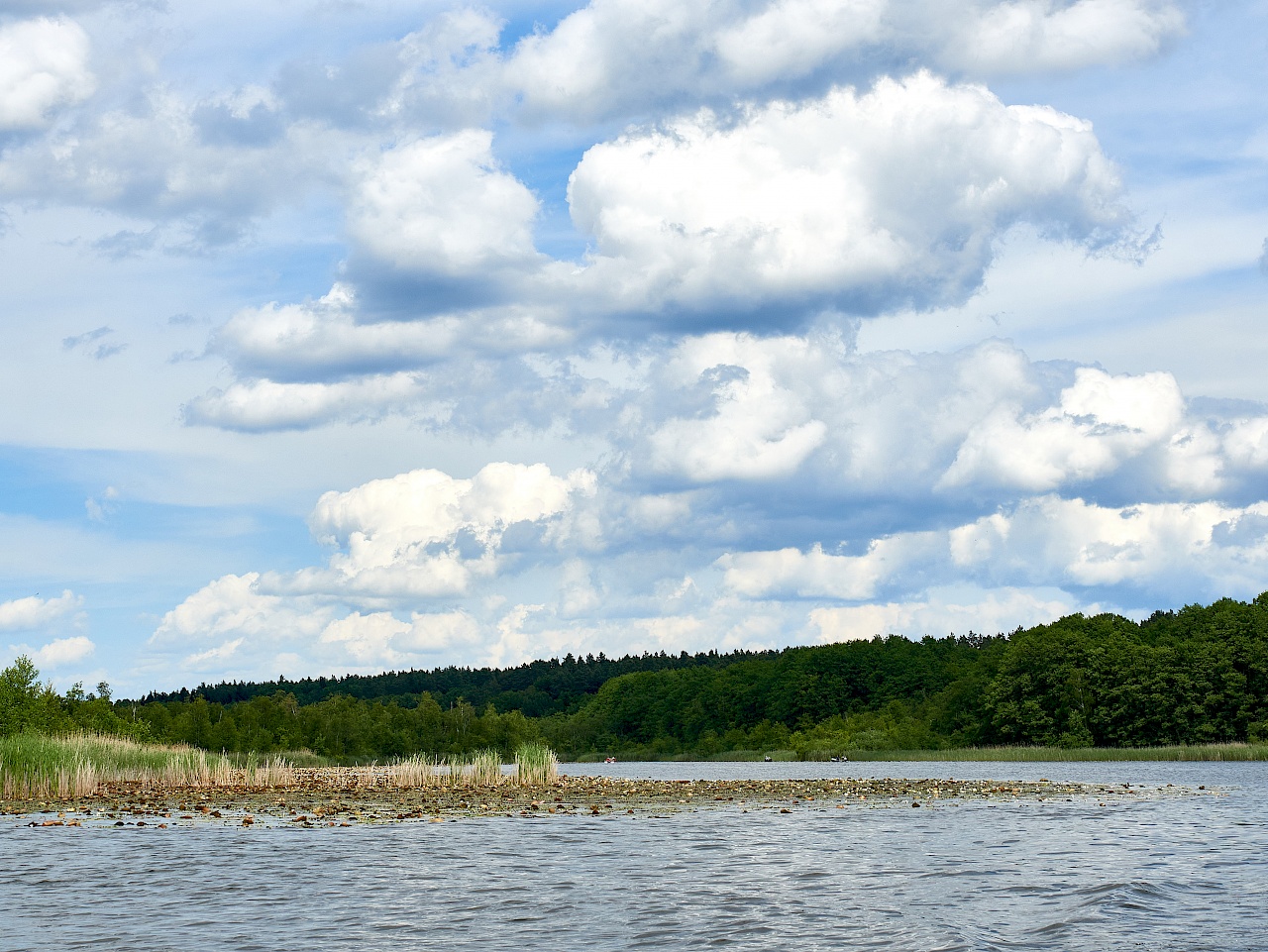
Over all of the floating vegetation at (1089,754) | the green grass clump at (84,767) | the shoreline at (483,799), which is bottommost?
the floating vegetation at (1089,754)

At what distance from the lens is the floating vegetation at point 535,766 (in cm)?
6850

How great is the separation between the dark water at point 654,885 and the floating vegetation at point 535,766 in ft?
74.7

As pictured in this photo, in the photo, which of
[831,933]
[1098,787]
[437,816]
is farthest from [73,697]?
[831,933]

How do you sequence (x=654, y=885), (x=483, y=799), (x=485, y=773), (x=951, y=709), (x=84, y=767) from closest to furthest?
(x=654, y=885), (x=483, y=799), (x=84, y=767), (x=485, y=773), (x=951, y=709)

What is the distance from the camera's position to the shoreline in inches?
1850

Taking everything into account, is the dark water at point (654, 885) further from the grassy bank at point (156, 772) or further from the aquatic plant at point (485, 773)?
the aquatic plant at point (485, 773)

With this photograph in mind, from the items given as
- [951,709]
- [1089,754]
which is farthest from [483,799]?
[951,709]

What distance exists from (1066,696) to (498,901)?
377 feet

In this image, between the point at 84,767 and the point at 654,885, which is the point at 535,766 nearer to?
the point at 84,767

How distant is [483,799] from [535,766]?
1578 centimetres

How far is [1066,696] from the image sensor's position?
13000cm

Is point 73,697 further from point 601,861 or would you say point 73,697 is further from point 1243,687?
point 1243,687

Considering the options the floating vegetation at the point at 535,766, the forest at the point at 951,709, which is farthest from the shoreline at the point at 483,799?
the forest at the point at 951,709

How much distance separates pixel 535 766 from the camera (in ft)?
232
